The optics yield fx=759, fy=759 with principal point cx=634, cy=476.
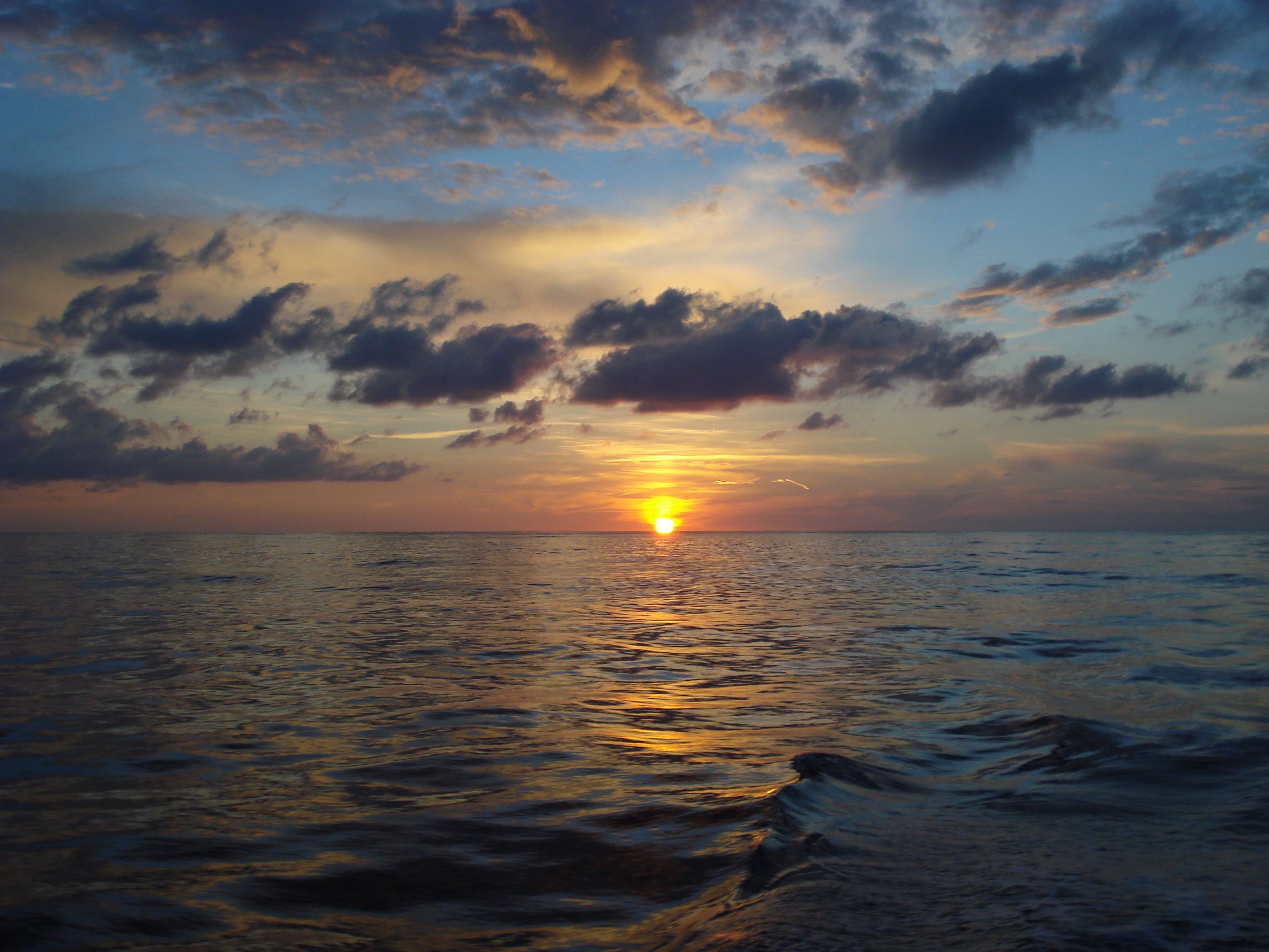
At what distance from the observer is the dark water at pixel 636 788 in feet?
16.8

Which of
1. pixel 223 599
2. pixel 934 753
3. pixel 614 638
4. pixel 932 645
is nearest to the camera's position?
pixel 934 753

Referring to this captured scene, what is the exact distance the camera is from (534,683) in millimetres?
14359

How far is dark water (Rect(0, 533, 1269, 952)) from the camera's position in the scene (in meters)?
5.11

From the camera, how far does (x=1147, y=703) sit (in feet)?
39.9

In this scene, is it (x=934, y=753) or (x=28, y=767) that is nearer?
(x=28, y=767)

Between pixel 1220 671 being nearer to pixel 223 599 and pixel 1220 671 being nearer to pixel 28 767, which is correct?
pixel 28 767

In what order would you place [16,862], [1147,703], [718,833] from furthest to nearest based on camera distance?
[1147,703] → [718,833] → [16,862]

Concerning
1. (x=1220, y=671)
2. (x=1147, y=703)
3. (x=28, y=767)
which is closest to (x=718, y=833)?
(x=28, y=767)

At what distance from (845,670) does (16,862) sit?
518 inches

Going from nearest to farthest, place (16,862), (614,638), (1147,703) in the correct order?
(16,862)
(1147,703)
(614,638)

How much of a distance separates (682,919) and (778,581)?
40164mm

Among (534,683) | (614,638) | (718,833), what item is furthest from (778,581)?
(718,833)

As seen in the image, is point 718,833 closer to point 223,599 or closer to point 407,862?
point 407,862

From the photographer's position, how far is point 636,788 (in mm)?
8250
